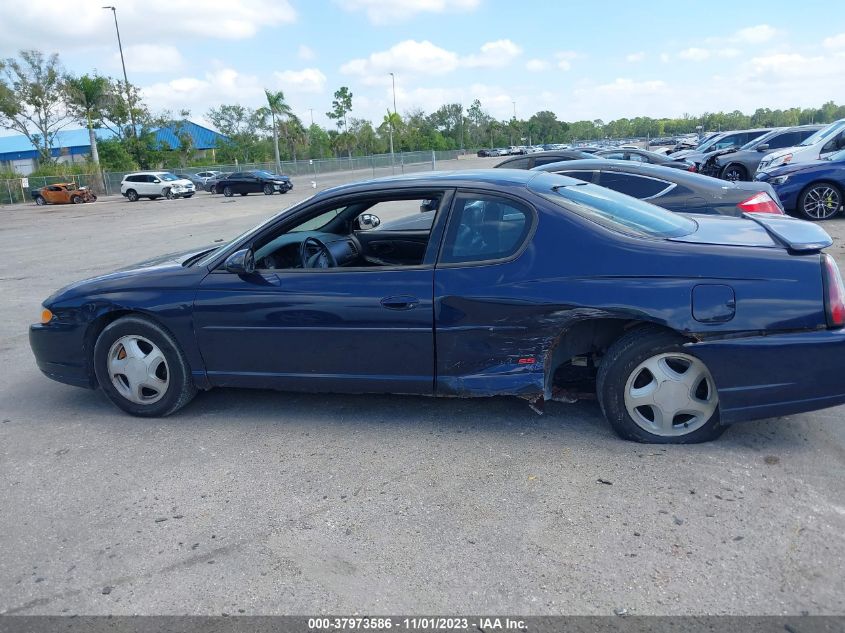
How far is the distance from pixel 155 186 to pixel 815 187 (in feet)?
124

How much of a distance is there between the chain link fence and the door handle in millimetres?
43164

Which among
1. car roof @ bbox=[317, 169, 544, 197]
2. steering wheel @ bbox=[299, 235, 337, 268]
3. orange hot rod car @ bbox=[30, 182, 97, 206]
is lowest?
orange hot rod car @ bbox=[30, 182, 97, 206]

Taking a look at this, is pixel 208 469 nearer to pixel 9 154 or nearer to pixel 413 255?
pixel 413 255

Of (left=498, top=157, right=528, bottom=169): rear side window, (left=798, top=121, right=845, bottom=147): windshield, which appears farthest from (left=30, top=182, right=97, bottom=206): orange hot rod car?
(left=798, top=121, right=845, bottom=147): windshield

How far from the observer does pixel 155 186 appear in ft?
136

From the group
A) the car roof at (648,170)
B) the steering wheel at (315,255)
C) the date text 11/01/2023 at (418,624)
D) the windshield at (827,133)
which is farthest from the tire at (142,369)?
the windshield at (827,133)

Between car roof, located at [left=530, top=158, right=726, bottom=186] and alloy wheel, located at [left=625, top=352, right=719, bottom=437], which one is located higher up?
car roof, located at [left=530, top=158, right=726, bottom=186]

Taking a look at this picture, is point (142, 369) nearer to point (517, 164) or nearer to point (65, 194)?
point (517, 164)

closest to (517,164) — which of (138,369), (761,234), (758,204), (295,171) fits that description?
(758,204)

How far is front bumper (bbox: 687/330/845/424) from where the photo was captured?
343cm

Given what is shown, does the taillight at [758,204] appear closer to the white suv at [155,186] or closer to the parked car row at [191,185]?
the parked car row at [191,185]

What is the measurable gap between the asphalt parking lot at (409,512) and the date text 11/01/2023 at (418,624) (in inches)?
2.3

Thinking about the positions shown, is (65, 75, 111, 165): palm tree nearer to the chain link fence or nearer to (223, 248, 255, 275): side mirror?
the chain link fence

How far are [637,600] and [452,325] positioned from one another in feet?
5.81
